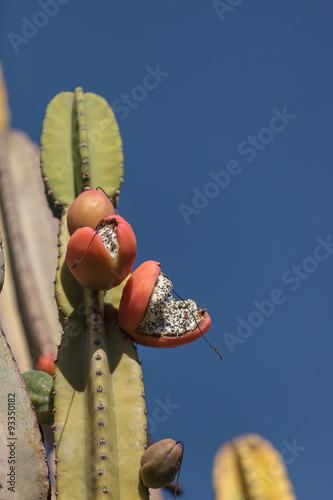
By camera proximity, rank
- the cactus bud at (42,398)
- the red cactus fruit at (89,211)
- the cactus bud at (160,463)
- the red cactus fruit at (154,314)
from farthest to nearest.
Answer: the cactus bud at (42,398)
the red cactus fruit at (89,211)
the red cactus fruit at (154,314)
the cactus bud at (160,463)

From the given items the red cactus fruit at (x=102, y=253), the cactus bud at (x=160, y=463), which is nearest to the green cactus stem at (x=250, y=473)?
the cactus bud at (x=160, y=463)

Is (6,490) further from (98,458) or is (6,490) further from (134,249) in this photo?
(134,249)

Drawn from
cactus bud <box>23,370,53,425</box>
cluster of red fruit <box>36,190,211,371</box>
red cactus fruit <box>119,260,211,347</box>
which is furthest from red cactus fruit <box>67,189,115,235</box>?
cactus bud <box>23,370,53,425</box>

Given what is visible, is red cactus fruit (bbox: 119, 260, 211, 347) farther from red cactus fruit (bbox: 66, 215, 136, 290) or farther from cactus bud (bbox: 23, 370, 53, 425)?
cactus bud (bbox: 23, 370, 53, 425)

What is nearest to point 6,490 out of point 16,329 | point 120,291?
point 120,291

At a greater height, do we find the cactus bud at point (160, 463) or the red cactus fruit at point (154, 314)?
the red cactus fruit at point (154, 314)

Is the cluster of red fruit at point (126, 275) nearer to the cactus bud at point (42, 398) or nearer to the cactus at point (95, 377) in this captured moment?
the cactus at point (95, 377)

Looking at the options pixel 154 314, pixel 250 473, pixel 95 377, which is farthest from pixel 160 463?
pixel 250 473
